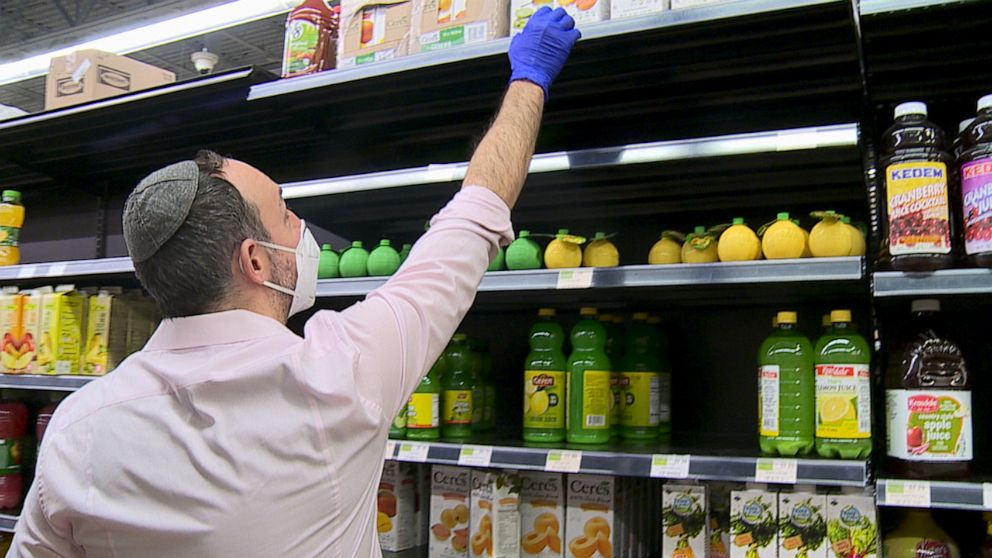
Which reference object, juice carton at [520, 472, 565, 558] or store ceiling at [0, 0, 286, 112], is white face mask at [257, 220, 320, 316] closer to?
juice carton at [520, 472, 565, 558]

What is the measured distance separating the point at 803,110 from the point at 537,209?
0.89m

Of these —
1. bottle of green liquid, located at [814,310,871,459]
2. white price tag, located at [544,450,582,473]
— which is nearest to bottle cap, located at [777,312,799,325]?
bottle of green liquid, located at [814,310,871,459]

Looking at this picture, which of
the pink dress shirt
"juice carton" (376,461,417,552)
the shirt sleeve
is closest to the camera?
the pink dress shirt

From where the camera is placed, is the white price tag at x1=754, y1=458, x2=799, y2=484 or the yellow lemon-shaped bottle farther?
the yellow lemon-shaped bottle

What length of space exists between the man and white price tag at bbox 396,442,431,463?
928 mm

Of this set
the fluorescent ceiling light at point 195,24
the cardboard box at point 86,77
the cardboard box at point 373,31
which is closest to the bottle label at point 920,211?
the cardboard box at point 373,31

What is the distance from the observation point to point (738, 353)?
2512 millimetres

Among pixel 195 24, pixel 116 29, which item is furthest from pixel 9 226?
pixel 116 29

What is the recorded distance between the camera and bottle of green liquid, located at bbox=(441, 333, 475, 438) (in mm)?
2451

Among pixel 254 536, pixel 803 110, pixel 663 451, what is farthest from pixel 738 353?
pixel 254 536

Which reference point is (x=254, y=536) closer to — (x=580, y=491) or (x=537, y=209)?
(x=580, y=491)

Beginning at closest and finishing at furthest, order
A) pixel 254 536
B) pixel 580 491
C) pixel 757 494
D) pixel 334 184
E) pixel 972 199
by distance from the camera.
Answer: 1. pixel 254 536
2. pixel 972 199
3. pixel 757 494
4. pixel 580 491
5. pixel 334 184

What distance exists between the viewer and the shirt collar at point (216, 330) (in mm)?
1298

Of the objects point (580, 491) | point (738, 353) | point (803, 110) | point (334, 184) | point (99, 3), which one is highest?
point (99, 3)
